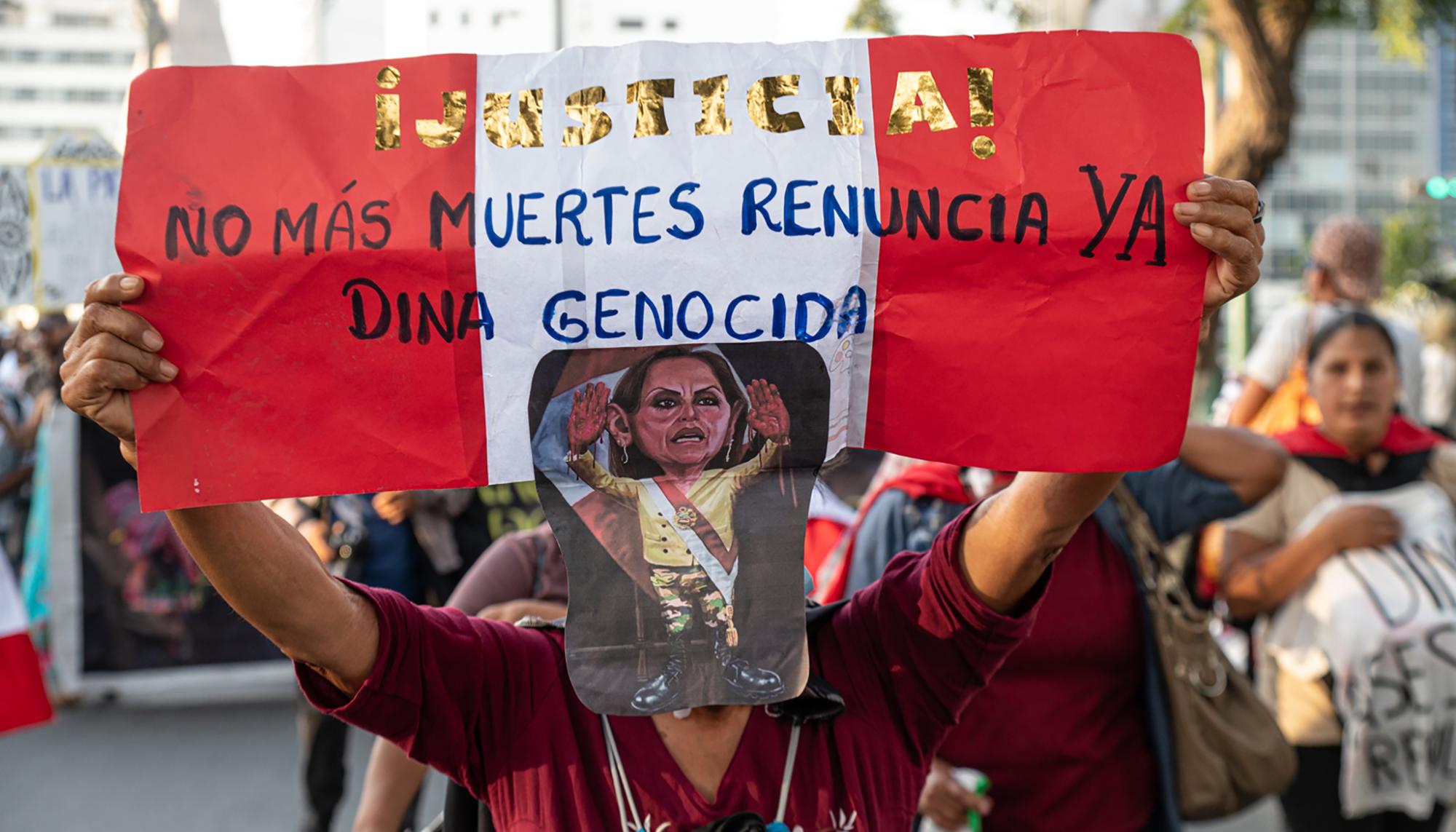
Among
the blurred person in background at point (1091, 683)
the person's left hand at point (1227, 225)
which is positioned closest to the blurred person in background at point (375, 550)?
the blurred person in background at point (1091, 683)

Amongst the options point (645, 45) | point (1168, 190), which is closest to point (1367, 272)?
point (1168, 190)

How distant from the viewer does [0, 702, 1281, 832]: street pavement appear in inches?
215

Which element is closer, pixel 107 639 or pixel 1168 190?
pixel 1168 190

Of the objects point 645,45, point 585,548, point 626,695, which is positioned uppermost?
point 645,45

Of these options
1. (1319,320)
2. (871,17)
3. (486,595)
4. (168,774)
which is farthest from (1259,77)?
(486,595)

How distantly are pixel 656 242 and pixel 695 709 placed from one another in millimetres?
715

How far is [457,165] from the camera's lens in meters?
1.73

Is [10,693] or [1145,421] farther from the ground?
[1145,421]

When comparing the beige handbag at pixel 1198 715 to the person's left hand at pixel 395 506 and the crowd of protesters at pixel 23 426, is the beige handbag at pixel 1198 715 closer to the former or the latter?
the person's left hand at pixel 395 506

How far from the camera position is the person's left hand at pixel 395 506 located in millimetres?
4402

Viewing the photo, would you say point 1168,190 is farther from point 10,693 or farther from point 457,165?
point 10,693

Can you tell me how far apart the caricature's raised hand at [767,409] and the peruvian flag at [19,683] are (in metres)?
2.55

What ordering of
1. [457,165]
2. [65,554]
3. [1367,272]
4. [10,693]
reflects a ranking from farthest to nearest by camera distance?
[65,554] → [1367,272] → [10,693] → [457,165]

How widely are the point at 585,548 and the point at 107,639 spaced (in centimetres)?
641
